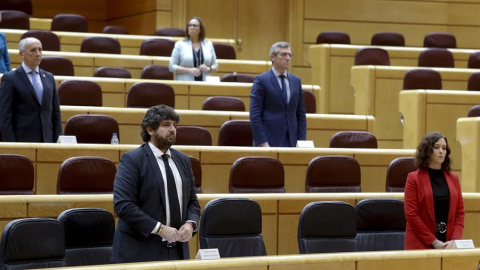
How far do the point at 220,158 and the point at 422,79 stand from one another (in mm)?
3197

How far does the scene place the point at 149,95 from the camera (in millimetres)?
7016

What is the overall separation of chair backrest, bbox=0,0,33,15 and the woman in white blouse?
3.92m

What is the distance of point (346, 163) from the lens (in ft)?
18.5

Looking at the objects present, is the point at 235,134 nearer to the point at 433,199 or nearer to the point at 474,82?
the point at 433,199

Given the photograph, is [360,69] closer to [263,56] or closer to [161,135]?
[263,56]

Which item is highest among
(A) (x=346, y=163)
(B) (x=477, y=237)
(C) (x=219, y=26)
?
(C) (x=219, y=26)

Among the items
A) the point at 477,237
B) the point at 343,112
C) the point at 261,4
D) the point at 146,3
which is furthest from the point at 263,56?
the point at 477,237

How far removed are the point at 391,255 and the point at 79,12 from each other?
980 centimetres

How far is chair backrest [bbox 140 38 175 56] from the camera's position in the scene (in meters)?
8.96

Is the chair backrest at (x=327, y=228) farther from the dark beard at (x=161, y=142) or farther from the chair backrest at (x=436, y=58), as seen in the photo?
the chair backrest at (x=436, y=58)

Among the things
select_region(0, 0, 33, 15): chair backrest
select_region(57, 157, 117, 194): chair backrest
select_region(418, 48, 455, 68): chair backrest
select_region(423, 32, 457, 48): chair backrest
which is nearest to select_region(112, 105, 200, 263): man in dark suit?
select_region(57, 157, 117, 194): chair backrest

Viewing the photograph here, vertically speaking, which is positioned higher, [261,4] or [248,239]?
[261,4]

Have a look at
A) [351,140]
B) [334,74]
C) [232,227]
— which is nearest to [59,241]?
[232,227]

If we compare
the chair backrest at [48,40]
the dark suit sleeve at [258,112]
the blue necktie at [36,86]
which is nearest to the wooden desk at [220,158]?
the dark suit sleeve at [258,112]
